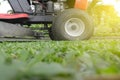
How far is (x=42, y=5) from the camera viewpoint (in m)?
10.8

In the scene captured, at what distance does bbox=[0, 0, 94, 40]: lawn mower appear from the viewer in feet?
32.0

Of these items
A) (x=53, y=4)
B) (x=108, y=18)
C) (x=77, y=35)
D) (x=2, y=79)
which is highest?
(x=2, y=79)

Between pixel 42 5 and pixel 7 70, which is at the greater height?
pixel 7 70

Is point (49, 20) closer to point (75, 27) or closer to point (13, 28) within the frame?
point (75, 27)

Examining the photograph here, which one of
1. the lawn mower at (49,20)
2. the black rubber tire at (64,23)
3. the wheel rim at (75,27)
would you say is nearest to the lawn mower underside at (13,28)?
the lawn mower at (49,20)

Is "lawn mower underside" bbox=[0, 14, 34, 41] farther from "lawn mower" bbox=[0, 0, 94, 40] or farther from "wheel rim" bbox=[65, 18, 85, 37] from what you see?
"wheel rim" bbox=[65, 18, 85, 37]

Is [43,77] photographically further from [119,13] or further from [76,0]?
[119,13]

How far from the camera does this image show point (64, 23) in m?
10.1

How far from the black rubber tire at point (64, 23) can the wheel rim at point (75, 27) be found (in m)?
0.09

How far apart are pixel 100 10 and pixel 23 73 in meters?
13.4

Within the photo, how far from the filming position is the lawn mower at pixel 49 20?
32.0 ft

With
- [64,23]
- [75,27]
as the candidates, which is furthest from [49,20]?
[75,27]

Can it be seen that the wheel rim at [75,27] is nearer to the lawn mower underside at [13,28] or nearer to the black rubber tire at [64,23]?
the black rubber tire at [64,23]

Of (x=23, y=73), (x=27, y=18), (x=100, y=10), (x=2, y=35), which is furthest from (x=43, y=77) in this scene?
(x=100, y=10)
